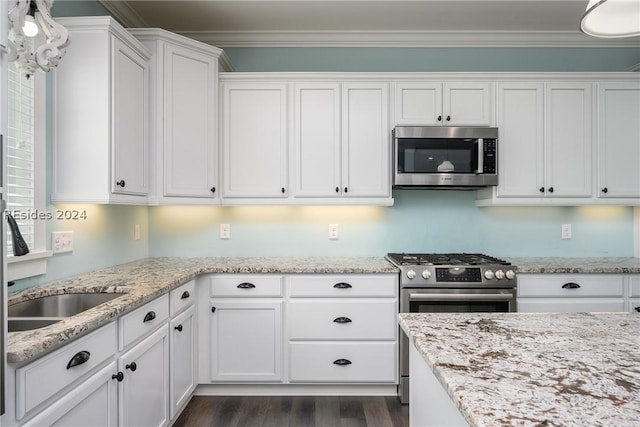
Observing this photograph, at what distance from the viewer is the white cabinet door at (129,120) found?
2.09 meters

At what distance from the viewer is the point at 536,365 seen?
0.88m

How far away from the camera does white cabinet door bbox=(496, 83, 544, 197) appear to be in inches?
112

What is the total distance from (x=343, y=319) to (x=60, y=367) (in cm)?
172

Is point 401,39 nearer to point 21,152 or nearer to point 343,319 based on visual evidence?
point 343,319

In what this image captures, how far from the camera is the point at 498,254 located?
319 cm

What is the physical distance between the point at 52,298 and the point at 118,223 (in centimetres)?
95

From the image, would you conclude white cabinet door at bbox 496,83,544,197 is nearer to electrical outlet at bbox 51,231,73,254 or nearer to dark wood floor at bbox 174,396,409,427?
dark wood floor at bbox 174,396,409,427

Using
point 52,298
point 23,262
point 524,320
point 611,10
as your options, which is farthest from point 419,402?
point 23,262

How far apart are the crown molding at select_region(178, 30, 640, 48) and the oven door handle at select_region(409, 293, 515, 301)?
215cm

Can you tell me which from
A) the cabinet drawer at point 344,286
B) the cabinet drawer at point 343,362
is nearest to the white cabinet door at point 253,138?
the cabinet drawer at point 344,286

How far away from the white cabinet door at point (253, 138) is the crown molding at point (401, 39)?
62cm

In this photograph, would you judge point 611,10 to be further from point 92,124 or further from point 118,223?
point 118,223

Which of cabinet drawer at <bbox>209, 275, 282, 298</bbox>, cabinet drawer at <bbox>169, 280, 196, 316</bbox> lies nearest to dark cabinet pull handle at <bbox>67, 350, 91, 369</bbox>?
cabinet drawer at <bbox>169, 280, 196, 316</bbox>

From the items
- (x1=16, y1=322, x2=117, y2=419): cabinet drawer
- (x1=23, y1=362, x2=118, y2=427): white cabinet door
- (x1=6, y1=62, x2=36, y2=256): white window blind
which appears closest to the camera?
(x1=16, y1=322, x2=117, y2=419): cabinet drawer
